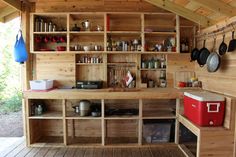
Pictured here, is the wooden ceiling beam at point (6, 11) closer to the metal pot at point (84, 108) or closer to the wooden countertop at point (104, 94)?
the wooden countertop at point (104, 94)

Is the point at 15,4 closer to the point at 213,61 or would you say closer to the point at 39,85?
the point at 39,85

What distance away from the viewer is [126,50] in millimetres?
3721

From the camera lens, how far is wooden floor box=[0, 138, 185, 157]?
3.22 metres

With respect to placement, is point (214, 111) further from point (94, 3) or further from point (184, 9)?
point (94, 3)

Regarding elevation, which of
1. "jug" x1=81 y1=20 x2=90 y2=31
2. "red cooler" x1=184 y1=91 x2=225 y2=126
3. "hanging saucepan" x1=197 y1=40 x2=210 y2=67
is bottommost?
"red cooler" x1=184 y1=91 x2=225 y2=126

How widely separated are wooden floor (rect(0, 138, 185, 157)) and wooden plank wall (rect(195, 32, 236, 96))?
3.75 ft

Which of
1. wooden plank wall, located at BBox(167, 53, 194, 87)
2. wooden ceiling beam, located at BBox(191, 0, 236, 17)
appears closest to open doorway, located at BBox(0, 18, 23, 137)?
wooden plank wall, located at BBox(167, 53, 194, 87)

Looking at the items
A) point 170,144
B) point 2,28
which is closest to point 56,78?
point 170,144

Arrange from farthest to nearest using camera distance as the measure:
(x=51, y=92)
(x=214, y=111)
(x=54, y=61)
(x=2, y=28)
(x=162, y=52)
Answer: (x=2, y=28), (x=54, y=61), (x=162, y=52), (x=51, y=92), (x=214, y=111)

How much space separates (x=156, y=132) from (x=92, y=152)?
1133 mm

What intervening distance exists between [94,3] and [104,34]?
27.9 inches

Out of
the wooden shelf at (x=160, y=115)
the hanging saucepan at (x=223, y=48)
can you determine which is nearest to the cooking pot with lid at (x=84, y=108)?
the wooden shelf at (x=160, y=115)

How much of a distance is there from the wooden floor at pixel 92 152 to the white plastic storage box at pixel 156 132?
0.15 metres

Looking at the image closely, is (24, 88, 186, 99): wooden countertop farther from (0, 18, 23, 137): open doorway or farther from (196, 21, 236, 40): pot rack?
(0, 18, 23, 137): open doorway
